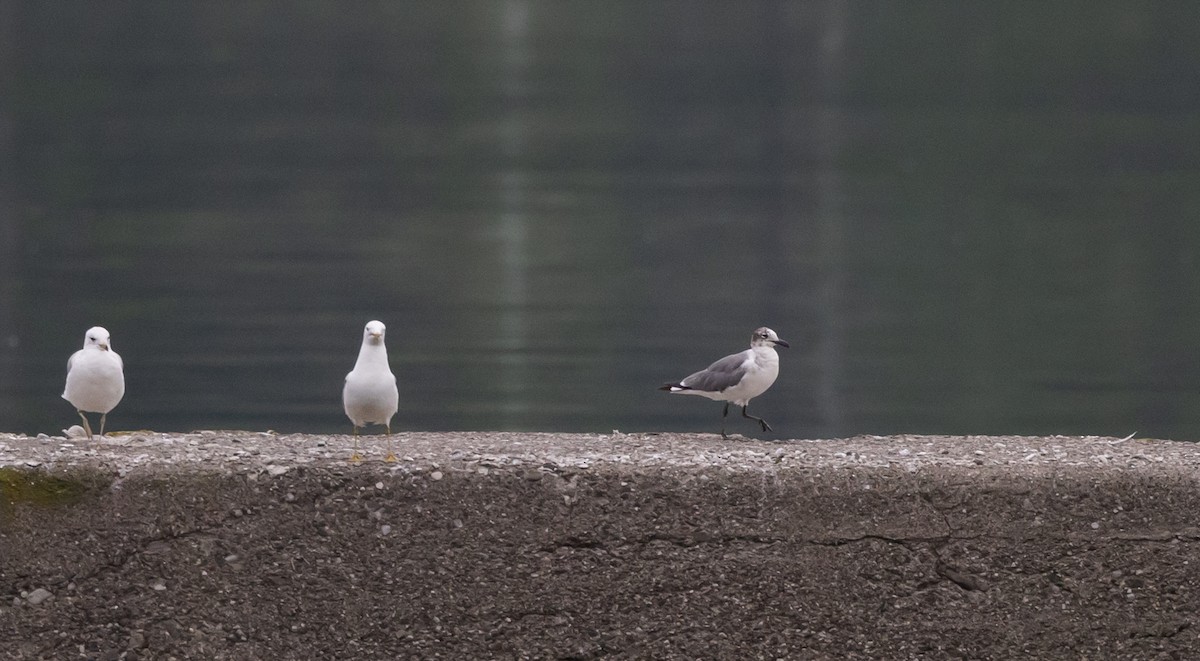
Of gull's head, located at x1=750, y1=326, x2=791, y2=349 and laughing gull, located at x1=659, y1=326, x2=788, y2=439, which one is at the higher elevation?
gull's head, located at x1=750, y1=326, x2=791, y2=349

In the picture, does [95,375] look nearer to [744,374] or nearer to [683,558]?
[683,558]


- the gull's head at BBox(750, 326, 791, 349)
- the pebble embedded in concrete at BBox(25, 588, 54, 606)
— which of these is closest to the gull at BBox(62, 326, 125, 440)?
the pebble embedded in concrete at BBox(25, 588, 54, 606)

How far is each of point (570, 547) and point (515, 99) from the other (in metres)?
36.0

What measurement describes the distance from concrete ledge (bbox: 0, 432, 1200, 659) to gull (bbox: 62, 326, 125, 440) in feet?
0.95

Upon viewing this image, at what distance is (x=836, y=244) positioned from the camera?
22469 mm

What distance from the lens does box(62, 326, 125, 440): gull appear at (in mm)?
4320

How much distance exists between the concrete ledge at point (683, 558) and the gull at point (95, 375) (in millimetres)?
289

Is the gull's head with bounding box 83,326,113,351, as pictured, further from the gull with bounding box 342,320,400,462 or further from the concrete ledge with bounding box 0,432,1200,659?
the gull with bounding box 342,320,400,462

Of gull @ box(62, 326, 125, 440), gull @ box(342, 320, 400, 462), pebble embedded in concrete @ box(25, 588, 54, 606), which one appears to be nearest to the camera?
pebble embedded in concrete @ box(25, 588, 54, 606)

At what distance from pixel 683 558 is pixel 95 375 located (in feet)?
5.54

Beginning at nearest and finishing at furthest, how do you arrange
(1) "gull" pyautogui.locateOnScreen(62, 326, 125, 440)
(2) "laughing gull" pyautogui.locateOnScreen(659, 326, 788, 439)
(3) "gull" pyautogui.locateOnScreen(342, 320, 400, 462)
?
(3) "gull" pyautogui.locateOnScreen(342, 320, 400, 462) → (1) "gull" pyautogui.locateOnScreen(62, 326, 125, 440) → (2) "laughing gull" pyautogui.locateOnScreen(659, 326, 788, 439)

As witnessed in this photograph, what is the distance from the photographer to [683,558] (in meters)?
4.11

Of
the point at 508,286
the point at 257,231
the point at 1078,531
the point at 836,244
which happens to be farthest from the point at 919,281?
the point at 1078,531

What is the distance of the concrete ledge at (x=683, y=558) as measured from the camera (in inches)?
160
